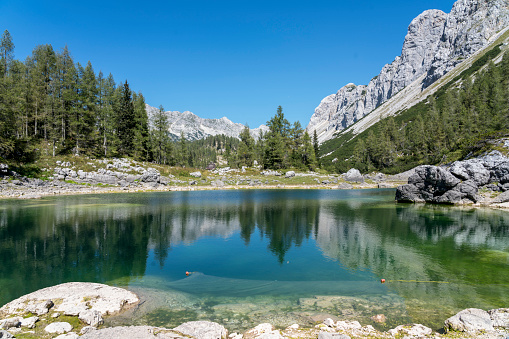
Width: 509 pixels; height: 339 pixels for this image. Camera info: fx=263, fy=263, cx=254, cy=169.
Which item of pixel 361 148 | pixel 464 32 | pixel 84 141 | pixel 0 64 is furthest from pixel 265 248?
pixel 464 32

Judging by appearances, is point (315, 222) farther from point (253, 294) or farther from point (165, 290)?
point (165, 290)

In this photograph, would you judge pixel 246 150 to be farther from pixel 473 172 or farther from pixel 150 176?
pixel 473 172

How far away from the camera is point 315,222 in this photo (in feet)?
93.9

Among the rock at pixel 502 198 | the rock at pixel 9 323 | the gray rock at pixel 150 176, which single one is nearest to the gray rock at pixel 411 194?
the rock at pixel 502 198

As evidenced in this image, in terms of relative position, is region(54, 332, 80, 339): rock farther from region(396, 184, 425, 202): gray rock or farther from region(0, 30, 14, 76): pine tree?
region(0, 30, 14, 76): pine tree

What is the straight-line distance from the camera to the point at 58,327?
8.38 meters

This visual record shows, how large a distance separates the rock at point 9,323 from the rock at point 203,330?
16.5 ft

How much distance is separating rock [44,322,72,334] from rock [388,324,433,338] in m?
10.3

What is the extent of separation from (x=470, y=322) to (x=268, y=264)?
10232mm

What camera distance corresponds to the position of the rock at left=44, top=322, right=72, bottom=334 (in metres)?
8.22

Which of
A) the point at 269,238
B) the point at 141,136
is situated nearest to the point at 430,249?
the point at 269,238

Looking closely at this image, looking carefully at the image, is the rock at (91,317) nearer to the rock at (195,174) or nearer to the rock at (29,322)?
the rock at (29,322)

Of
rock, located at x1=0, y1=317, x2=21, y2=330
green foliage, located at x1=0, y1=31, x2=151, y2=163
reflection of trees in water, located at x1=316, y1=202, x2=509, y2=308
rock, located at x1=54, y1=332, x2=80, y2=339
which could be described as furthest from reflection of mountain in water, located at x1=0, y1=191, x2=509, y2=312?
green foliage, located at x1=0, y1=31, x2=151, y2=163

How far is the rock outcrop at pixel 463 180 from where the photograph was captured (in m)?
39.1
